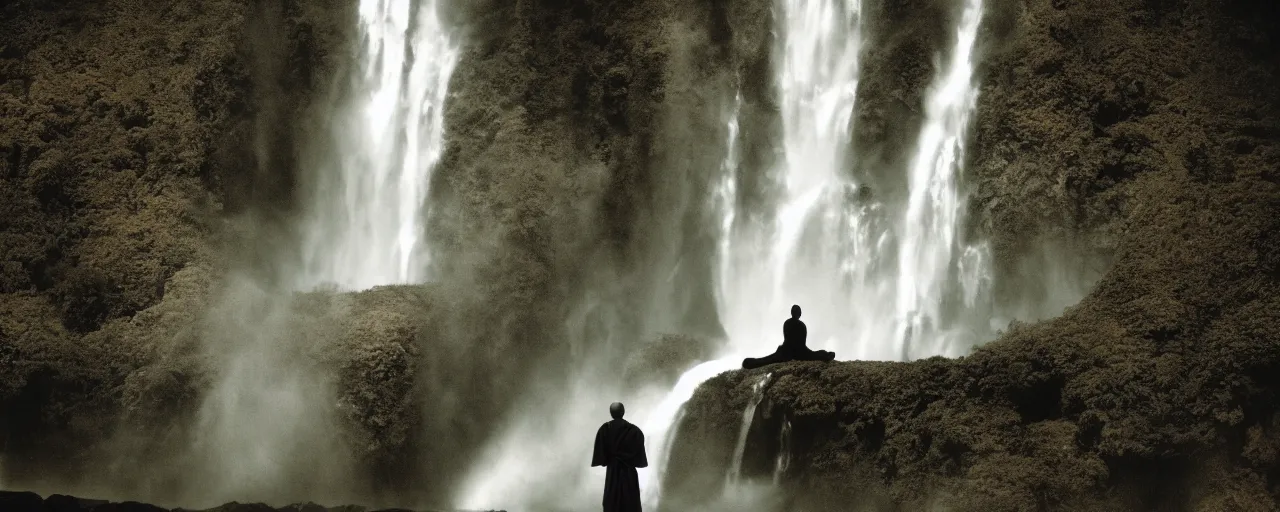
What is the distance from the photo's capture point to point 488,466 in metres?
22.7

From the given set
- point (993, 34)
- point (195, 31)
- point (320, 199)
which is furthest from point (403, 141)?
point (993, 34)

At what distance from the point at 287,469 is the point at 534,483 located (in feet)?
12.7

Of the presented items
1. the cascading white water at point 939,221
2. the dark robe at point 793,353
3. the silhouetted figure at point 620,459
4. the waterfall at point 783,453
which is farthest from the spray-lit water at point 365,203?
the silhouetted figure at point 620,459

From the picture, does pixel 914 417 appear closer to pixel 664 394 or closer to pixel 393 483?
pixel 664 394

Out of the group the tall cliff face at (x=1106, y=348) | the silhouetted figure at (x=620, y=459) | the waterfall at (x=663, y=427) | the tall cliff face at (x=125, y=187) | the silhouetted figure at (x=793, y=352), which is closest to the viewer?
the silhouetted figure at (x=620, y=459)

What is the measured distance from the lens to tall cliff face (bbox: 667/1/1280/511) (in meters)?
16.7

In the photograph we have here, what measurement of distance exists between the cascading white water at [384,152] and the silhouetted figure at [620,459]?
12337 mm

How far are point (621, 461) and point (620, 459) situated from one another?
0.8 inches

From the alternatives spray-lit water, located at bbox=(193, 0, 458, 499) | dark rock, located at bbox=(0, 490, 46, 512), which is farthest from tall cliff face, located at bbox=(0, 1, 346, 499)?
dark rock, located at bbox=(0, 490, 46, 512)

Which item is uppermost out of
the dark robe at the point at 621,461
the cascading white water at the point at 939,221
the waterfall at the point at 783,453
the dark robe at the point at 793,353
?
the cascading white water at the point at 939,221

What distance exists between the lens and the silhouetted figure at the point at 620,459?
46.1 feet

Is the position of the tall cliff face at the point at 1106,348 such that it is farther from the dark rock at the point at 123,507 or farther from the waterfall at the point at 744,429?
the dark rock at the point at 123,507

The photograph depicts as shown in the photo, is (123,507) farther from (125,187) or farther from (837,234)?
(837,234)

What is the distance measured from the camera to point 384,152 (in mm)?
26719
